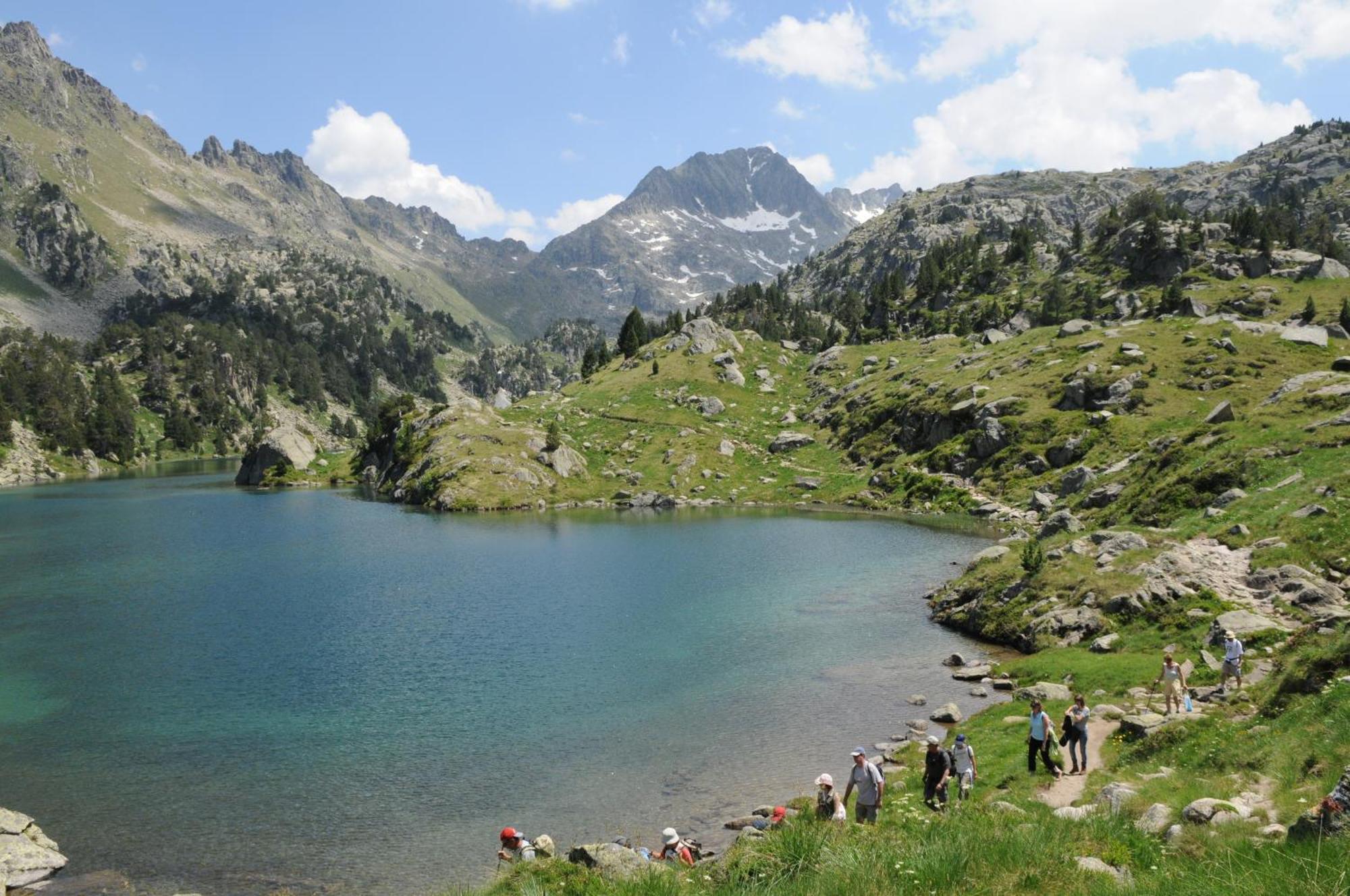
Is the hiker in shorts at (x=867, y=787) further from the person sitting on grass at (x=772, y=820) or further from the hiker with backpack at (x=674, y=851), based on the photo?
the hiker with backpack at (x=674, y=851)

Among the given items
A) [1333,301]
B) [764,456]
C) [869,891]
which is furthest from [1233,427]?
[1333,301]

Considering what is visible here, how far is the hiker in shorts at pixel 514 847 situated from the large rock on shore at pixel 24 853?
1645cm

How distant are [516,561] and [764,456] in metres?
77.0

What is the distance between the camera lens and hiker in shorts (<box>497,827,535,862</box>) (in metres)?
26.5

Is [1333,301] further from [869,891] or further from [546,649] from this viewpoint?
[869,891]

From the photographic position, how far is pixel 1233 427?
67562 millimetres

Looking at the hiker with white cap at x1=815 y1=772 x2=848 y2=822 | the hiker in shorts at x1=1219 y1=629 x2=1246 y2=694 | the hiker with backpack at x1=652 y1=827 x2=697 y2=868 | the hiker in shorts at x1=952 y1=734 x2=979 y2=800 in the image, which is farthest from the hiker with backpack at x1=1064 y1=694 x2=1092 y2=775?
the hiker with backpack at x1=652 y1=827 x2=697 y2=868

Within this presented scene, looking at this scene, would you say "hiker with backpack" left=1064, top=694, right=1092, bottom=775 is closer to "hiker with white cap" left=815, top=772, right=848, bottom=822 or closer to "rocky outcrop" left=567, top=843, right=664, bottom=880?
"hiker with white cap" left=815, top=772, right=848, bottom=822

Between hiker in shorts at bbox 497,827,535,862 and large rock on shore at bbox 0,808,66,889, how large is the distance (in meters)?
16.5

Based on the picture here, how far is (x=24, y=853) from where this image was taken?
2844 cm

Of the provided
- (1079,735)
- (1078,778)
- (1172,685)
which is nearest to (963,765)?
(1078,778)

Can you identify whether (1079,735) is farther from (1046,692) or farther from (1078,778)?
(1046,692)

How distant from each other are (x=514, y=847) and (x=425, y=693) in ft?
68.2

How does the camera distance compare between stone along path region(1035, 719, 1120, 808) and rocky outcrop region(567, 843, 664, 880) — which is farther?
stone along path region(1035, 719, 1120, 808)
